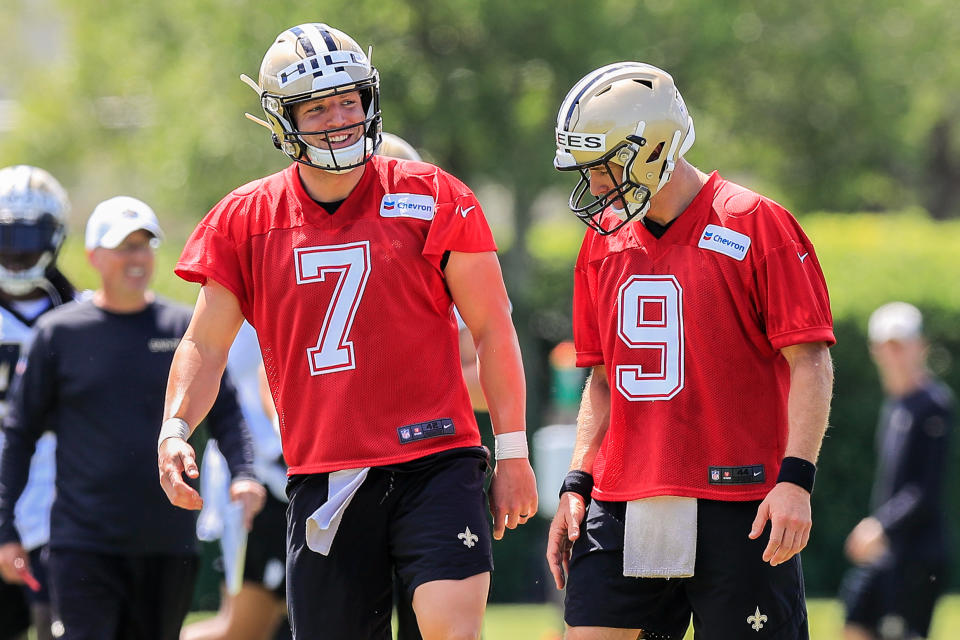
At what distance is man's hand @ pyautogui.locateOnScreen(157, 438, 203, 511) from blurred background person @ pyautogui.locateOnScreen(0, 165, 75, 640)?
2375mm

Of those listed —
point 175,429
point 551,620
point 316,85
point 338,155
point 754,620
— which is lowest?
point 551,620

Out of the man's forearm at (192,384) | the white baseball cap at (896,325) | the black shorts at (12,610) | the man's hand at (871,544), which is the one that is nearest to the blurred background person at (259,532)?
the black shorts at (12,610)

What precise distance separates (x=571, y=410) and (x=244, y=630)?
17.7 feet

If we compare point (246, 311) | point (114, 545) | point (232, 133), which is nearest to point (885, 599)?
→ point (114, 545)

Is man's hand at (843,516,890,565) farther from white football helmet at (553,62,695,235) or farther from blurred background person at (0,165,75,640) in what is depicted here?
white football helmet at (553,62,695,235)

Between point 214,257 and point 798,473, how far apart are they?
1911mm

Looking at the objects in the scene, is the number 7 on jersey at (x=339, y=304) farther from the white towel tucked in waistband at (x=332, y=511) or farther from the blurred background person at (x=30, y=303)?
the blurred background person at (x=30, y=303)

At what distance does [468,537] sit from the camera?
4.78 meters

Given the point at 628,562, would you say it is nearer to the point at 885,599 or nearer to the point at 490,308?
the point at 490,308

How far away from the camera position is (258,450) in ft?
25.0

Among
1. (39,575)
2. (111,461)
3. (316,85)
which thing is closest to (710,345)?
(316,85)

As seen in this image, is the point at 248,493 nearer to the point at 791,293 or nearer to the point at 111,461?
the point at 111,461

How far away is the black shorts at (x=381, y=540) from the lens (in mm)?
4785

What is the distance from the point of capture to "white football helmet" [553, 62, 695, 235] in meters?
4.79
